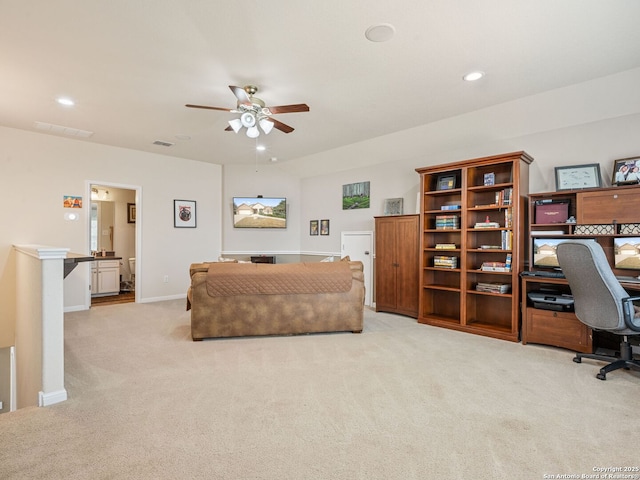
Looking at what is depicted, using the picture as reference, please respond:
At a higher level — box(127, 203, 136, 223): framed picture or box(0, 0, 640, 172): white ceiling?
box(0, 0, 640, 172): white ceiling

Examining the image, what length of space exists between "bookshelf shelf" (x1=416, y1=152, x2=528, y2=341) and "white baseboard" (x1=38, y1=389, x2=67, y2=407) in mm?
4016

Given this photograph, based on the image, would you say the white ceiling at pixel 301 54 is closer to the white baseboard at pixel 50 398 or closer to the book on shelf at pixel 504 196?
the book on shelf at pixel 504 196

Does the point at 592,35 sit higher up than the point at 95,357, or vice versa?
the point at 592,35

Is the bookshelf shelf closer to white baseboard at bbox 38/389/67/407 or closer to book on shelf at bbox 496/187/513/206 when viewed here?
book on shelf at bbox 496/187/513/206

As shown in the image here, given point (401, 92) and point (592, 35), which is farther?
point (401, 92)

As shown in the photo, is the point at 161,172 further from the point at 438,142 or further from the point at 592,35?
the point at 592,35

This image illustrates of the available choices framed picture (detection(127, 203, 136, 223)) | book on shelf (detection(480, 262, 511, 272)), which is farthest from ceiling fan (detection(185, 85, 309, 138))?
framed picture (detection(127, 203, 136, 223))

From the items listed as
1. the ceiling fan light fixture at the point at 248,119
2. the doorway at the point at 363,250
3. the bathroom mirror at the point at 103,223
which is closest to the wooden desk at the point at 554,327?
the doorway at the point at 363,250

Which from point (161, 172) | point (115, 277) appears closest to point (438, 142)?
point (161, 172)

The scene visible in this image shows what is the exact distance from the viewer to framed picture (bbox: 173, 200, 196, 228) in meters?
6.47

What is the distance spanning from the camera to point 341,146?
577 cm

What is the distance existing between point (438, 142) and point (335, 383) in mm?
3745

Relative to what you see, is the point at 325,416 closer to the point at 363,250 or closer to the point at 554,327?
the point at 554,327

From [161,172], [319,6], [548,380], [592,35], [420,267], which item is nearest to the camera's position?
[319,6]
